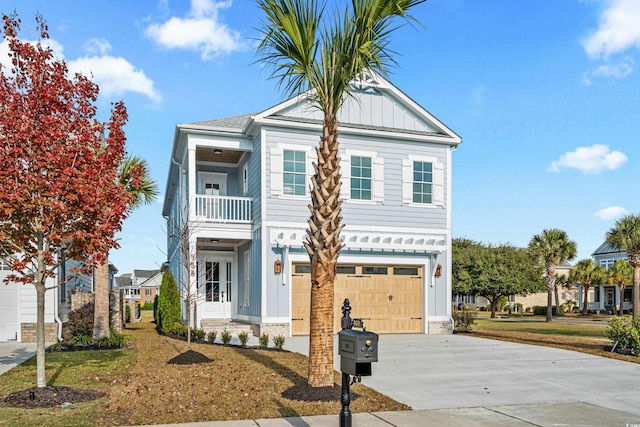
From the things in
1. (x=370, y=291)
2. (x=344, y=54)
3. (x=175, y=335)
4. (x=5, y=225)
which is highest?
(x=344, y=54)

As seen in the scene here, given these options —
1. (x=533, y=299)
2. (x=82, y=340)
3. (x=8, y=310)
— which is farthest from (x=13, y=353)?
(x=533, y=299)

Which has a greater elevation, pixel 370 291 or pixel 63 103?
pixel 63 103

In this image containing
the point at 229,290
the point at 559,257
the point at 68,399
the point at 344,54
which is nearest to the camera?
the point at 68,399

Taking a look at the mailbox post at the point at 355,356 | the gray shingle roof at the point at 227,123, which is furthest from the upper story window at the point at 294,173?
the mailbox post at the point at 355,356

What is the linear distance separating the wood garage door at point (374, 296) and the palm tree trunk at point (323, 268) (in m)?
9.54

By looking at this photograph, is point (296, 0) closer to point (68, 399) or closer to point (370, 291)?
point (68, 399)

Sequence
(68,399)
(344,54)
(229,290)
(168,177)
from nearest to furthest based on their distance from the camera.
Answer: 1. (68,399)
2. (344,54)
3. (229,290)
4. (168,177)

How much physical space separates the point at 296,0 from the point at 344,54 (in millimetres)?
1056

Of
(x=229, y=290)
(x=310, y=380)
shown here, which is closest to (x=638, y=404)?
(x=310, y=380)

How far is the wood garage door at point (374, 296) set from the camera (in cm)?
1795

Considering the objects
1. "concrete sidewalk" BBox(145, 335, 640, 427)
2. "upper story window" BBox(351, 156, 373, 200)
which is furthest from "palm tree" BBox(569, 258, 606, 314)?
"concrete sidewalk" BBox(145, 335, 640, 427)

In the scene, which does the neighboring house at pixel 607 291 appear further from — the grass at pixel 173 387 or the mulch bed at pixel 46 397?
the mulch bed at pixel 46 397

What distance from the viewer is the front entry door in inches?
810

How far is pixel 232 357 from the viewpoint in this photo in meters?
12.5
